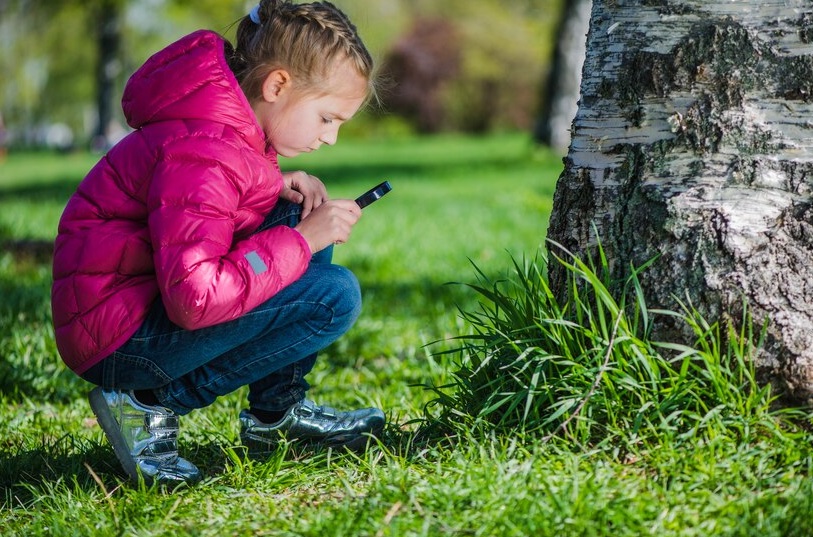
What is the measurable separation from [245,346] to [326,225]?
41cm

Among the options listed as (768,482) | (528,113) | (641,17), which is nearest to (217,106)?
(641,17)

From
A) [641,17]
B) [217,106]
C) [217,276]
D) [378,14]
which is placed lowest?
[217,276]

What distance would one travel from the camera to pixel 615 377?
2123 millimetres

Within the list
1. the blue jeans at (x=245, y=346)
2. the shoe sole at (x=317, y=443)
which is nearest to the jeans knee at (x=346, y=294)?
the blue jeans at (x=245, y=346)

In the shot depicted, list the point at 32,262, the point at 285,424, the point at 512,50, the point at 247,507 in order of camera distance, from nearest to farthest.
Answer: the point at 247,507, the point at 285,424, the point at 32,262, the point at 512,50

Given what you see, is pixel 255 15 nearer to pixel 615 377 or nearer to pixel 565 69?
pixel 615 377

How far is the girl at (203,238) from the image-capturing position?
6.86 ft

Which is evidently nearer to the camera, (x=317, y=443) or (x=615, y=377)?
(x=615, y=377)

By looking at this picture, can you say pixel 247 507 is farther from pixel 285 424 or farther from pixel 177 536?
pixel 285 424

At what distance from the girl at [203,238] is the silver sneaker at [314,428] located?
0.16m

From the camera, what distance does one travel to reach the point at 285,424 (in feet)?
8.39

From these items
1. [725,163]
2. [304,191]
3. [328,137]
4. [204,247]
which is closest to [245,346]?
[204,247]

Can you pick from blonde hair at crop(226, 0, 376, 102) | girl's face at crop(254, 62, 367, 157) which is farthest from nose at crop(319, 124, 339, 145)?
blonde hair at crop(226, 0, 376, 102)

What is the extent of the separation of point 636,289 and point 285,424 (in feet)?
3.58
